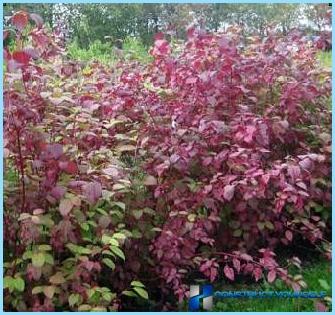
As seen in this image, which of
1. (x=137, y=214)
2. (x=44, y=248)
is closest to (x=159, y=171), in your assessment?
(x=137, y=214)

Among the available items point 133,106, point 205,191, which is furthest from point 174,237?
point 133,106

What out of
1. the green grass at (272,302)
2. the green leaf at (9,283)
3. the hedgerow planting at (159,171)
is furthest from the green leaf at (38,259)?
the green grass at (272,302)

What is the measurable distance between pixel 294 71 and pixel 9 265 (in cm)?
190

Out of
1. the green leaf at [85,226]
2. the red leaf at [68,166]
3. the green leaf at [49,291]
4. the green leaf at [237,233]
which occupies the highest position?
the red leaf at [68,166]

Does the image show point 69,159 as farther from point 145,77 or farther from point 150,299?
point 145,77

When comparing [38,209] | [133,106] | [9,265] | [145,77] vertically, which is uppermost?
[145,77]

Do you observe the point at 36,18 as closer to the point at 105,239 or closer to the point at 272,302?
the point at 105,239

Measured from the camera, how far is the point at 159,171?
7.36 feet

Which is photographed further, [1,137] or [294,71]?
[294,71]

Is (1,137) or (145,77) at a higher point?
(145,77)

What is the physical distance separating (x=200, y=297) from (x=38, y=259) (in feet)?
2.80

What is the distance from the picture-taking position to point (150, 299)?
250cm

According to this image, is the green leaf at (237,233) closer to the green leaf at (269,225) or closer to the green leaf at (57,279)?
the green leaf at (269,225)

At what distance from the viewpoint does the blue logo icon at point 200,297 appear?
2.37 metres
